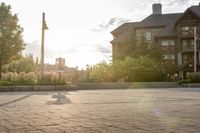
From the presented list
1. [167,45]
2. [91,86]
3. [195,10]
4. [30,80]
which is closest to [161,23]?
[167,45]

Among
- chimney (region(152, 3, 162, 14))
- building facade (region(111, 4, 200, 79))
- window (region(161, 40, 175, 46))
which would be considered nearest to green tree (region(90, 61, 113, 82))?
building facade (region(111, 4, 200, 79))

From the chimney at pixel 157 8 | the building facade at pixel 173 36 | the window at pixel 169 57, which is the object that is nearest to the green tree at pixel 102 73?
the building facade at pixel 173 36

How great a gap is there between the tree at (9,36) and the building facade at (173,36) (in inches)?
622

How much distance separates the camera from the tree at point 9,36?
48.5 meters

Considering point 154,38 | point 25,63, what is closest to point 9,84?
point 154,38

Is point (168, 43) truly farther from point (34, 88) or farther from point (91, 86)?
point (34, 88)

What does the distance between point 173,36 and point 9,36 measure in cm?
2630

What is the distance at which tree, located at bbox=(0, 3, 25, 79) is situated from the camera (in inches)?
1911

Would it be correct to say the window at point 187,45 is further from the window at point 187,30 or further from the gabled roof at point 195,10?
the gabled roof at point 195,10

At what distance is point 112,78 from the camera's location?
43.0 m

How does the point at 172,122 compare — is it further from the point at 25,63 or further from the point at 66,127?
the point at 25,63

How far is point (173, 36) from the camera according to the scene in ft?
186

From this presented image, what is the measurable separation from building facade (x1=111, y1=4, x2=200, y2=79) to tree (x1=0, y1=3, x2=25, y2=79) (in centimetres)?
1579

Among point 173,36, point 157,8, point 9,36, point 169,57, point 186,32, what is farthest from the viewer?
point 157,8
